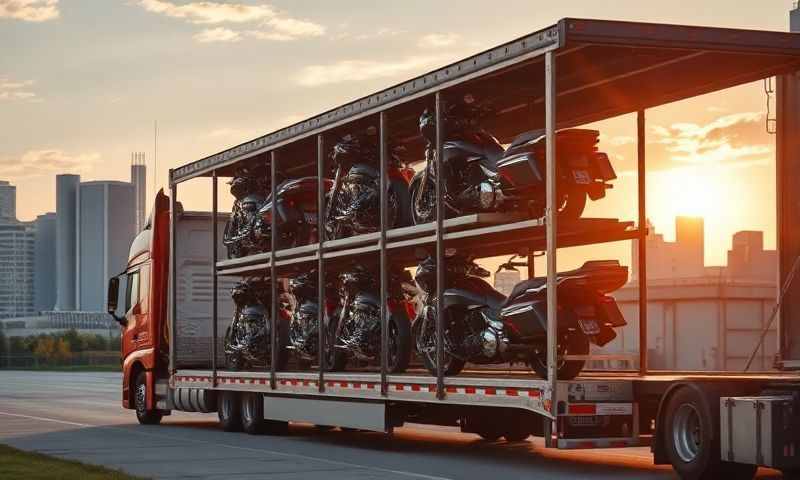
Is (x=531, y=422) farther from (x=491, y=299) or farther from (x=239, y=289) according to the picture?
(x=239, y=289)

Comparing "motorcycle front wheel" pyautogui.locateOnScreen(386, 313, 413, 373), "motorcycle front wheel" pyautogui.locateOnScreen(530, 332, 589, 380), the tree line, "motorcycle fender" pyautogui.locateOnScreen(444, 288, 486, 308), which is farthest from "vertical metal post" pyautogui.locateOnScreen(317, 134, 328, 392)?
the tree line

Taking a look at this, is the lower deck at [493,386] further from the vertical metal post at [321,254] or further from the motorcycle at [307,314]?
the motorcycle at [307,314]

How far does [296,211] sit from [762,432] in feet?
33.0

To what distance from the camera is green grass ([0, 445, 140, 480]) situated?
46.5ft

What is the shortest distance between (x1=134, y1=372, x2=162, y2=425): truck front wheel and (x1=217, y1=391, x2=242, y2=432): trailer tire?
2725mm

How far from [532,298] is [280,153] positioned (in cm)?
775

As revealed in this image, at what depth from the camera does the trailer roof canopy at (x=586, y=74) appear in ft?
44.6

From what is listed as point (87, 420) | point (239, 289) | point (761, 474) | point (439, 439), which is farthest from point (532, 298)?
point (87, 420)

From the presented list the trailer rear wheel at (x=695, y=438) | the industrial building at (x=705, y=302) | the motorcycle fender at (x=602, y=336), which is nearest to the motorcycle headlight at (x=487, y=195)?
the motorcycle fender at (x=602, y=336)

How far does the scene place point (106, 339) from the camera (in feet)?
494

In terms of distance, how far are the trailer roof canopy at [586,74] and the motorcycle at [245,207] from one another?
254cm

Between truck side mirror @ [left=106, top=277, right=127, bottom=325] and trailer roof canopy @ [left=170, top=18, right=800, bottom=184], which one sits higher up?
trailer roof canopy @ [left=170, top=18, right=800, bottom=184]

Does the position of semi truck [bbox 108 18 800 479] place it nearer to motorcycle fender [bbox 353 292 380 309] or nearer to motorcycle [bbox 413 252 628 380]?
motorcycle [bbox 413 252 628 380]

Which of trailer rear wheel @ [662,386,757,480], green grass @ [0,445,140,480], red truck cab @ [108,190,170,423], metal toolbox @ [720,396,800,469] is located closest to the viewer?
metal toolbox @ [720,396,800,469]
